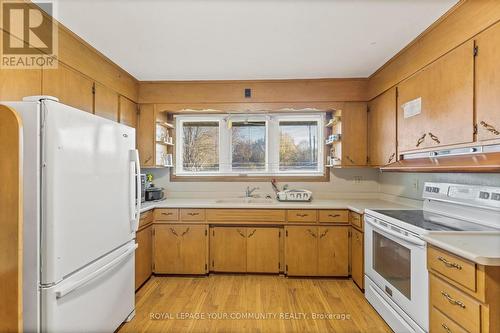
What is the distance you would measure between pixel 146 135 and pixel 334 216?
2607 mm

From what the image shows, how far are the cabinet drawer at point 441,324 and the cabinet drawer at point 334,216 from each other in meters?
1.34

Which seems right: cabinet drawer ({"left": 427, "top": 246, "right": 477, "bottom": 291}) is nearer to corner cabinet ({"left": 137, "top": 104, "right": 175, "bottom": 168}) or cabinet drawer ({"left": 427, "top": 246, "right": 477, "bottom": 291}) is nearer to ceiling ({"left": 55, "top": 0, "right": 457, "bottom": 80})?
ceiling ({"left": 55, "top": 0, "right": 457, "bottom": 80})

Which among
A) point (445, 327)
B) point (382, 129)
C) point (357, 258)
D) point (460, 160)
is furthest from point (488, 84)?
point (357, 258)

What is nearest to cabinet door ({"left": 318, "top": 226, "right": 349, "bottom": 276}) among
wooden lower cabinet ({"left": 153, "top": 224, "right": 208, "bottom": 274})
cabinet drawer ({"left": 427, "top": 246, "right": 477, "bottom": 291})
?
cabinet drawer ({"left": 427, "top": 246, "right": 477, "bottom": 291})

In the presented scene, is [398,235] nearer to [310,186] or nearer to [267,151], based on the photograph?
[310,186]

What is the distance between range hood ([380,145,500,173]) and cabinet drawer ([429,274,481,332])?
735 millimetres

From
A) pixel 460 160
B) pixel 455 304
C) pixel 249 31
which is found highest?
pixel 249 31

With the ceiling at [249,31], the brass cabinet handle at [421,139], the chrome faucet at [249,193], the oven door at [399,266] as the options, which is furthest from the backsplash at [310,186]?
the ceiling at [249,31]

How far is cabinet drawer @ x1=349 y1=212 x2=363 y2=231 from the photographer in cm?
260

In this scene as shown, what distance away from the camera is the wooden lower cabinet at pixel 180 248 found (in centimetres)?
292

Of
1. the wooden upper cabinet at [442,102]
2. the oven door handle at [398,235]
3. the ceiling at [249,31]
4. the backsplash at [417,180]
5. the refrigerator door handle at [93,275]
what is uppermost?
the ceiling at [249,31]

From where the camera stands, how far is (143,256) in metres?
2.71

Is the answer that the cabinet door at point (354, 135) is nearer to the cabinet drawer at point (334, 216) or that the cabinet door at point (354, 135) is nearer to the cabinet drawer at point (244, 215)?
the cabinet drawer at point (334, 216)

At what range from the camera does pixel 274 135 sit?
358 centimetres
